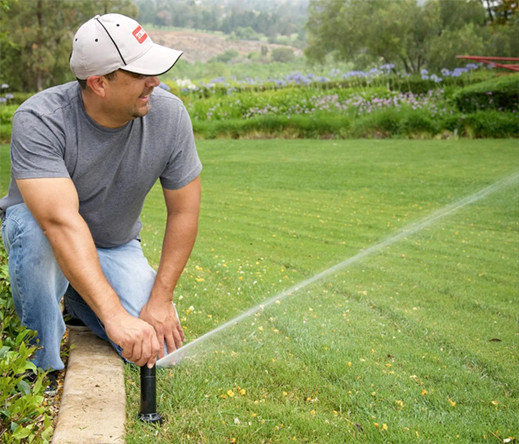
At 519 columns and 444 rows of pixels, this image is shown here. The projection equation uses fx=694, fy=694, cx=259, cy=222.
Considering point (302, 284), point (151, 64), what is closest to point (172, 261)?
point (151, 64)

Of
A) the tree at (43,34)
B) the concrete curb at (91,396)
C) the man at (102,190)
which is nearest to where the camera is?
the concrete curb at (91,396)

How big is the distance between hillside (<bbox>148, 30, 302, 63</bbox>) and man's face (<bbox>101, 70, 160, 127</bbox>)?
25976 millimetres

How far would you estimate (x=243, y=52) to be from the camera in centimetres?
3462

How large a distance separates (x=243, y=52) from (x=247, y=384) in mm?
33145

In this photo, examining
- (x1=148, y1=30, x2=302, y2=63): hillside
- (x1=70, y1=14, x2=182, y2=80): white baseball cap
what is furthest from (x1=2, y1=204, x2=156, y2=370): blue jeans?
(x1=148, y1=30, x2=302, y2=63): hillside

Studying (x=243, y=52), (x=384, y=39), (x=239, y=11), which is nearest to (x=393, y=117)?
(x=384, y=39)

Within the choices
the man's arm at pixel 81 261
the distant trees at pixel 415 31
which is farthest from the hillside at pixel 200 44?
the man's arm at pixel 81 261

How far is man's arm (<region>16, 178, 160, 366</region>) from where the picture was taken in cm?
229

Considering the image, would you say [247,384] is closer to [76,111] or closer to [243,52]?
[76,111]

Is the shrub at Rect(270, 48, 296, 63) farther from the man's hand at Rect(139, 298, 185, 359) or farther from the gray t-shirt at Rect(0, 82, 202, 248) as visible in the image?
the man's hand at Rect(139, 298, 185, 359)

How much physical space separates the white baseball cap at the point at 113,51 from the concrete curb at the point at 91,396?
1136 mm

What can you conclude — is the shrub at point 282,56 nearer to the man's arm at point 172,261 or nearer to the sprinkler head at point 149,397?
the man's arm at point 172,261

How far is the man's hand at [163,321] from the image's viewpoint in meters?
2.71

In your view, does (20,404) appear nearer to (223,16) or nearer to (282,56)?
(282,56)
